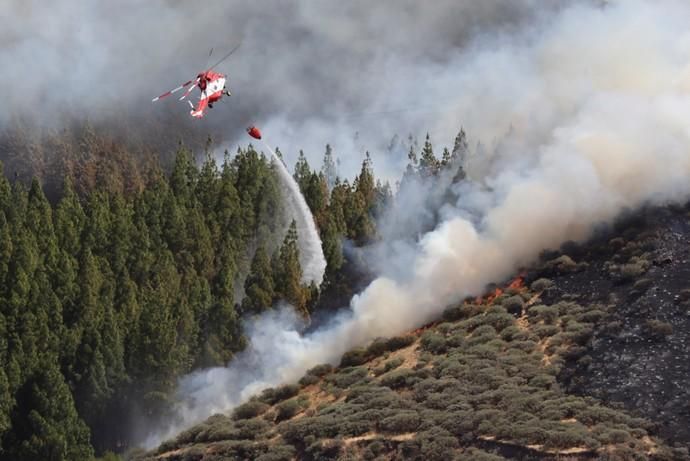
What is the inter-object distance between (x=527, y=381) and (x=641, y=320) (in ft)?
30.5

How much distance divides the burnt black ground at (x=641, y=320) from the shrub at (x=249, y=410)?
61.8 feet

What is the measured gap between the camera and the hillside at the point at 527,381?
2490 inches

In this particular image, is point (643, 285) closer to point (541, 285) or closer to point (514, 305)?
point (541, 285)

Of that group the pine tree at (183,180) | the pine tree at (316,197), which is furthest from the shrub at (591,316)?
the pine tree at (183,180)

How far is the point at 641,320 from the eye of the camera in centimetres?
7550

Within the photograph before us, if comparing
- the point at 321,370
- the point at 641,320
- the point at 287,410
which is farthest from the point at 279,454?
the point at 641,320

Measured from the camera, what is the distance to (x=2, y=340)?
83.7m

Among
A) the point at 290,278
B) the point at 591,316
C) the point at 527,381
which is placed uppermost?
the point at 290,278

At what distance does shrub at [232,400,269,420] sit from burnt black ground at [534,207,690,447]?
1883 cm

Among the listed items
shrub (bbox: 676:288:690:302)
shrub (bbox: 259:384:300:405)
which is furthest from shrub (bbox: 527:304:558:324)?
shrub (bbox: 259:384:300:405)

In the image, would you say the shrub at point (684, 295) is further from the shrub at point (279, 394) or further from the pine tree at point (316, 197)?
the pine tree at point (316, 197)

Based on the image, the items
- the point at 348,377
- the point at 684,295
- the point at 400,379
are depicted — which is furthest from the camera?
the point at 348,377

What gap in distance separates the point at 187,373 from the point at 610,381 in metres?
32.0

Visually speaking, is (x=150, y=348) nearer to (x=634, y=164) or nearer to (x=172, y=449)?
(x=172, y=449)
